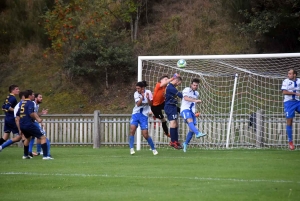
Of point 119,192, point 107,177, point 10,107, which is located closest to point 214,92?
point 10,107

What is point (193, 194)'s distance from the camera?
31.6 feet

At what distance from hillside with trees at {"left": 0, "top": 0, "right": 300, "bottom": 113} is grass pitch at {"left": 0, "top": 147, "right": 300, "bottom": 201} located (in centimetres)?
1697

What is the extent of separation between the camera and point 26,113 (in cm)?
1722

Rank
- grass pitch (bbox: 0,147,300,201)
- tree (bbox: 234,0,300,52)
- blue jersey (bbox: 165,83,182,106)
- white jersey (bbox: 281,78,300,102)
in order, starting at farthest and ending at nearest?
tree (bbox: 234,0,300,52), blue jersey (bbox: 165,83,182,106), white jersey (bbox: 281,78,300,102), grass pitch (bbox: 0,147,300,201)

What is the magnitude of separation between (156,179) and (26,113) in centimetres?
652

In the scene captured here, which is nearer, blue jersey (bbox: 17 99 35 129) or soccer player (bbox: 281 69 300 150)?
blue jersey (bbox: 17 99 35 129)

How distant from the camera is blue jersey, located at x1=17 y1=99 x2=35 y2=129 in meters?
17.2

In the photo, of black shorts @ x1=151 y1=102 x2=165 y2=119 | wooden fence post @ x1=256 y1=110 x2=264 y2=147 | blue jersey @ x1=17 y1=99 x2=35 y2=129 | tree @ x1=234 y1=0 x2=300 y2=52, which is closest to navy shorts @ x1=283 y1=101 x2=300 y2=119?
black shorts @ x1=151 y1=102 x2=165 y2=119

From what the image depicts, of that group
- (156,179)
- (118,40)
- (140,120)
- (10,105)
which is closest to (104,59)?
(118,40)

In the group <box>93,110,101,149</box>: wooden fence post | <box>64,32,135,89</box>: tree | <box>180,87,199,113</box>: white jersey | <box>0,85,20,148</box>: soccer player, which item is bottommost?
<box>93,110,101,149</box>: wooden fence post

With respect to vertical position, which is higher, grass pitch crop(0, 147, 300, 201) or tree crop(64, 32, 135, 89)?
tree crop(64, 32, 135, 89)

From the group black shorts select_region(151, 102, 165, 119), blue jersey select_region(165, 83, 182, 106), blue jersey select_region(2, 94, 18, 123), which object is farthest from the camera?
black shorts select_region(151, 102, 165, 119)

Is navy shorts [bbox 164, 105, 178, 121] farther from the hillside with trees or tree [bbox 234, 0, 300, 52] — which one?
the hillside with trees

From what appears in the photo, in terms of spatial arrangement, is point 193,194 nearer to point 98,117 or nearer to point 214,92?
point 214,92
